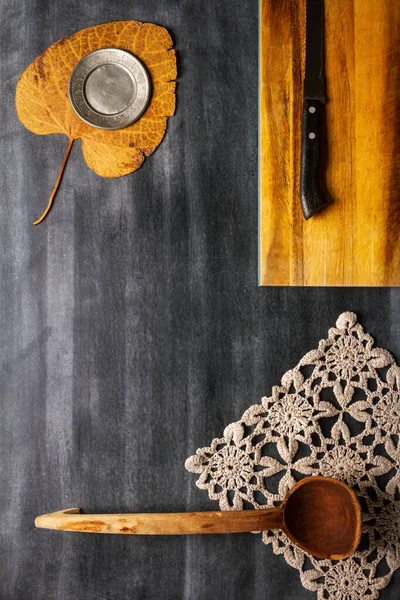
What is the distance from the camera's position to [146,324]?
103 cm

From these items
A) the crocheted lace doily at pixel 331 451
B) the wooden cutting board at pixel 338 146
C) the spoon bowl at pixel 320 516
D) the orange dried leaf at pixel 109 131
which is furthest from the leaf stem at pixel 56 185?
the spoon bowl at pixel 320 516

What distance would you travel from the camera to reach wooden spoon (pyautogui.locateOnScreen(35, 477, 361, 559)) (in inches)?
36.4

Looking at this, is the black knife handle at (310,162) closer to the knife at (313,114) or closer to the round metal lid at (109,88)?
the knife at (313,114)

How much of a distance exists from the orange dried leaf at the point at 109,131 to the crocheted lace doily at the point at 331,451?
52cm

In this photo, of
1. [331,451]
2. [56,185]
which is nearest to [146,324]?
[56,185]

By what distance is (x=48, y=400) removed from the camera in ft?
3.39

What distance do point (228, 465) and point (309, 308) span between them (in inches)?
13.5

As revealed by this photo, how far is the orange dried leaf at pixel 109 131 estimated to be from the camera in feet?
3.34

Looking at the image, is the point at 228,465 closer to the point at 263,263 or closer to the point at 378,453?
the point at 378,453

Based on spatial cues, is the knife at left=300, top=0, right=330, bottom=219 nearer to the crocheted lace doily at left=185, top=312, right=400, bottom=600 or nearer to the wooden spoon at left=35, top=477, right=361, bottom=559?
the crocheted lace doily at left=185, top=312, right=400, bottom=600

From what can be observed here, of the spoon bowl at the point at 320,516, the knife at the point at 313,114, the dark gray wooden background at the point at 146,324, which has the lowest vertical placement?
the spoon bowl at the point at 320,516

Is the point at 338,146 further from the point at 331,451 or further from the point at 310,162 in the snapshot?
the point at 331,451

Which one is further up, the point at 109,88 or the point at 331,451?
the point at 109,88

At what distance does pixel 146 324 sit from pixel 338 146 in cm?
50
